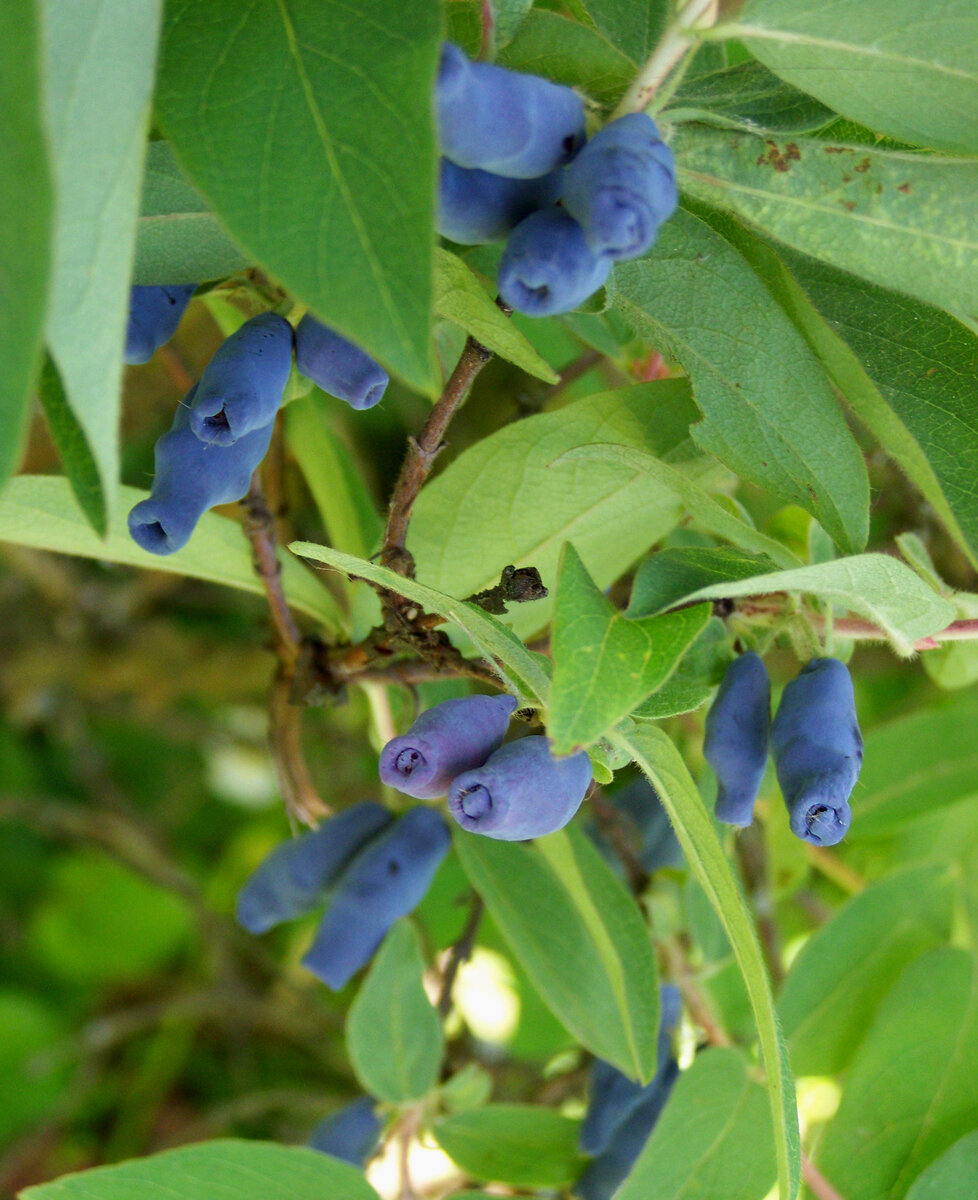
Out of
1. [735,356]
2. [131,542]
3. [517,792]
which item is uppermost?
[735,356]

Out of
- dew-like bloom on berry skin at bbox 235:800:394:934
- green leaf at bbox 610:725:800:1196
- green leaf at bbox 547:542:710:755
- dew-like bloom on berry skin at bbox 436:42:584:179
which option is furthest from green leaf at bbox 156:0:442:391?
dew-like bloom on berry skin at bbox 235:800:394:934

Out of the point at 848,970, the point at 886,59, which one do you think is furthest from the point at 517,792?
the point at 848,970

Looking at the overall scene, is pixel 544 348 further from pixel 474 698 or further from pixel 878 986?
pixel 878 986

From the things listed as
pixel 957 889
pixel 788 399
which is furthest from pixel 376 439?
pixel 788 399

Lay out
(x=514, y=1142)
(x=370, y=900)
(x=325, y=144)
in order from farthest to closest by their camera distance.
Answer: (x=514, y=1142)
(x=370, y=900)
(x=325, y=144)

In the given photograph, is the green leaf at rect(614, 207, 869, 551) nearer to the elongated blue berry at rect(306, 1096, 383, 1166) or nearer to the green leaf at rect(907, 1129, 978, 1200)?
the green leaf at rect(907, 1129, 978, 1200)

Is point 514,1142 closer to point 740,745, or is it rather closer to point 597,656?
point 740,745
